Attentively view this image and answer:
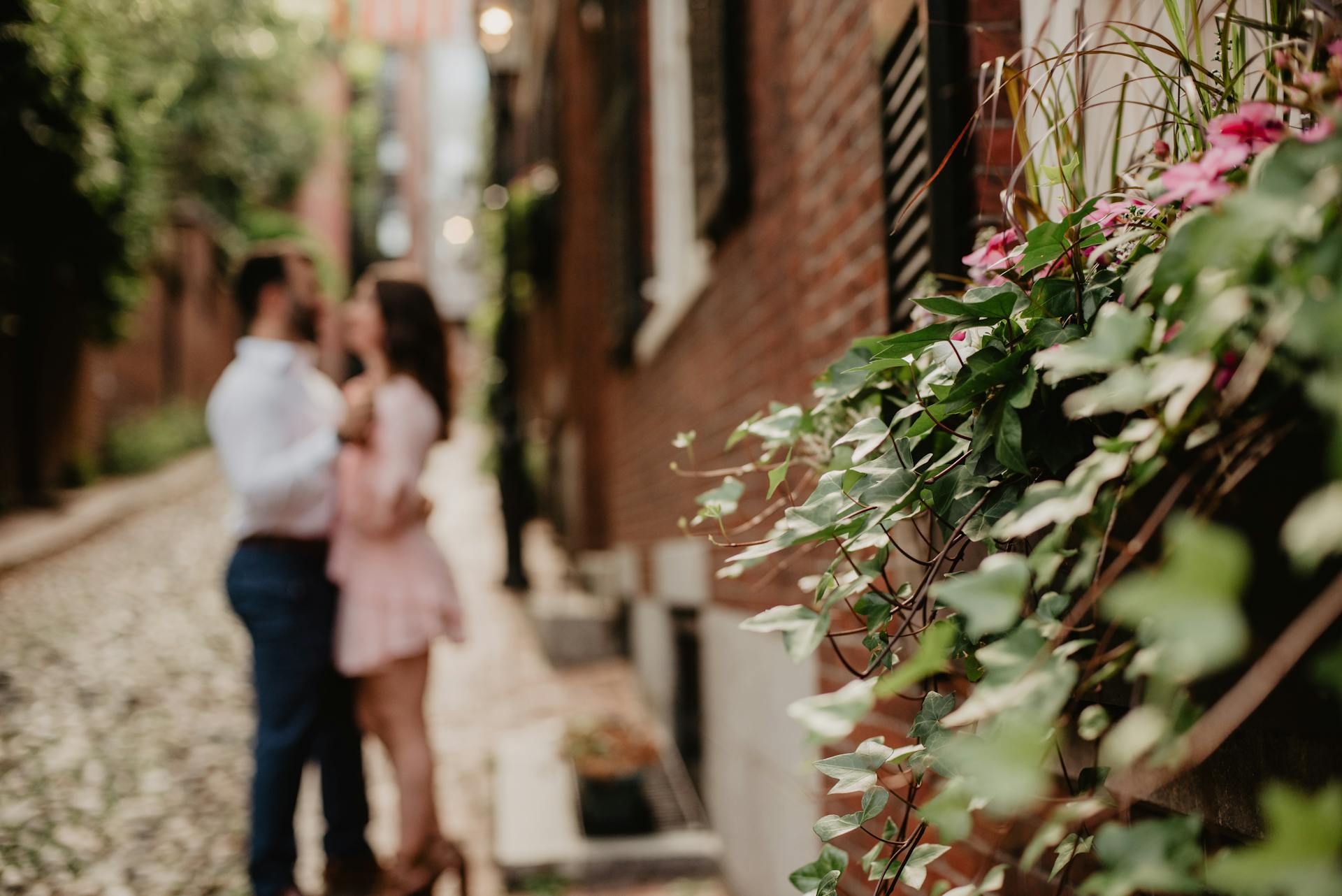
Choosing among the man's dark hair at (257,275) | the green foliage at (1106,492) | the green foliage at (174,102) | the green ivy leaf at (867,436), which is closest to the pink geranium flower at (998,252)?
the green foliage at (1106,492)

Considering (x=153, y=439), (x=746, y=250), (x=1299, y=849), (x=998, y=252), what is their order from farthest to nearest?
(x=153, y=439) → (x=746, y=250) → (x=998, y=252) → (x=1299, y=849)

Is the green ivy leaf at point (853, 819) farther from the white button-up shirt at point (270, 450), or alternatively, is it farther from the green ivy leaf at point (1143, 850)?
the white button-up shirt at point (270, 450)

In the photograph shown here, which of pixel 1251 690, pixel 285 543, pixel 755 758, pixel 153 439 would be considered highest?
pixel 153 439

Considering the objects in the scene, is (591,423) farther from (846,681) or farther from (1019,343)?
(1019,343)

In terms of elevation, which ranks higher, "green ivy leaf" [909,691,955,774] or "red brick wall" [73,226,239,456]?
"red brick wall" [73,226,239,456]

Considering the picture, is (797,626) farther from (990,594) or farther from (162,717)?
(162,717)

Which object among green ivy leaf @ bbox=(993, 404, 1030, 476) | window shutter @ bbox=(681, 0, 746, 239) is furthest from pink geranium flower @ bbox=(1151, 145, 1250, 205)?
window shutter @ bbox=(681, 0, 746, 239)

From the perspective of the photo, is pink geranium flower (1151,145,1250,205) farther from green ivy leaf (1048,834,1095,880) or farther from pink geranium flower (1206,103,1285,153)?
green ivy leaf (1048,834,1095,880)

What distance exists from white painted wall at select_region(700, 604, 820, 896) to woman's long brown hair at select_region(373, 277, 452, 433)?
4.40ft

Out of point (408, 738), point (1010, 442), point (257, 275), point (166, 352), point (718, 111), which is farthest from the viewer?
point (166, 352)

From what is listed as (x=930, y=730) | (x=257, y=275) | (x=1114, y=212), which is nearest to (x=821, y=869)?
(x=930, y=730)

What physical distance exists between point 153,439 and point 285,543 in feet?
37.3

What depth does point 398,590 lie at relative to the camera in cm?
304

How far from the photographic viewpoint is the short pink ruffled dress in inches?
118
